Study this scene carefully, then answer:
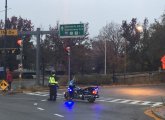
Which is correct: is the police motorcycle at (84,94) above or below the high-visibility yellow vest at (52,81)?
below

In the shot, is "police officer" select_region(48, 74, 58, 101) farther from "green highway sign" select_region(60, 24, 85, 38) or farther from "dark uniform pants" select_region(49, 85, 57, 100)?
"green highway sign" select_region(60, 24, 85, 38)

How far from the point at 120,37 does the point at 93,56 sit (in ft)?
37.1

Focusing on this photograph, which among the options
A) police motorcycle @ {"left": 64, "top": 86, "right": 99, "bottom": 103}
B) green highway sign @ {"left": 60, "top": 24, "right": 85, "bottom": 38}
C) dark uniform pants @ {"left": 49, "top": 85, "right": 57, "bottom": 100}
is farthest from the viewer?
green highway sign @ {"left": 60, "top": 24, "right": 85, "bottom": 38}

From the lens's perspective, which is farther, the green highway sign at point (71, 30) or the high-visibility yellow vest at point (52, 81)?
the green highway sign at point (71, 30)

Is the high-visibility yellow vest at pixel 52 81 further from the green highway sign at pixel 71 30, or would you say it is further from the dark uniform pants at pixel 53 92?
the green highway sign at pixel 71 30

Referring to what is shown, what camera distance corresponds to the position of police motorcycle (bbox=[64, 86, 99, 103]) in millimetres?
28969

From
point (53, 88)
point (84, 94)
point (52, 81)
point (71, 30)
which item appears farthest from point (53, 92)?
point (71, 30)

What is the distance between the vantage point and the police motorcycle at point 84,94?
29.0 m

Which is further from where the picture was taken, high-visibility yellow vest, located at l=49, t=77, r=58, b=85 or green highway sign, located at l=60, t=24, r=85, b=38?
green highway sign, located at l=60, t=24, r=85, b=38

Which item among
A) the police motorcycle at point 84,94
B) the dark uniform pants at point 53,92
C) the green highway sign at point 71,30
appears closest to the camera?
the police motorcycle at point 84,94

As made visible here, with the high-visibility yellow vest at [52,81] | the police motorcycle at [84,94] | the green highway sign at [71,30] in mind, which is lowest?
the police motorcycle at [84,94]

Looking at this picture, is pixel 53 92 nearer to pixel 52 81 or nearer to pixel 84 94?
pixel 52 81

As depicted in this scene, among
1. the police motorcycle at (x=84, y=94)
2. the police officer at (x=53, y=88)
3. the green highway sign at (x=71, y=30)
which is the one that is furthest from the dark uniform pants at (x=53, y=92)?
the green highway sign at (x=71, y=30)

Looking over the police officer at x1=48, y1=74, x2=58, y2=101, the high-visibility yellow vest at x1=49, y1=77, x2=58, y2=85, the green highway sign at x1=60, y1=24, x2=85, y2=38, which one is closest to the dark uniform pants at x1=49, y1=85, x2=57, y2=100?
the police officer at x1=48, y1=74, x2=58, y2=101
